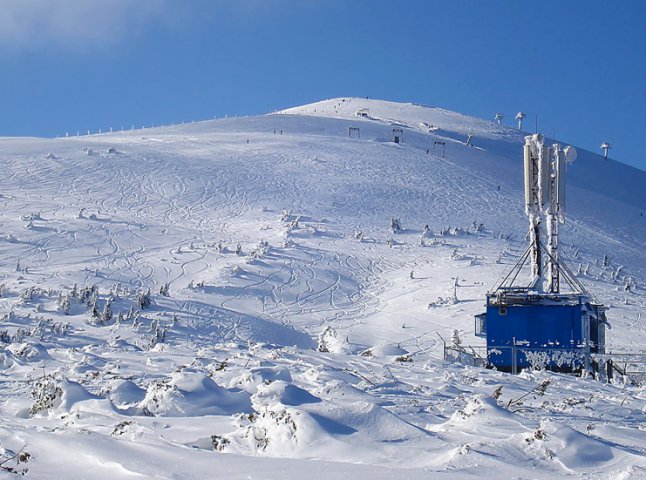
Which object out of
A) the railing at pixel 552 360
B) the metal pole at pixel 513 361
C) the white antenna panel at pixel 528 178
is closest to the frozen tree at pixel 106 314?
the railing at pixel 552 360

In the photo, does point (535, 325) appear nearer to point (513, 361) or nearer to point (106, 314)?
point (513, 361)

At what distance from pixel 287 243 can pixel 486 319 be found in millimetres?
13247

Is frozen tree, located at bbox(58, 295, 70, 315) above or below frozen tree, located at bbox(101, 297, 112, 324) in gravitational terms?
above

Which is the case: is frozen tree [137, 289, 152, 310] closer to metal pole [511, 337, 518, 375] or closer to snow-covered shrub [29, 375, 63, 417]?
metal pole [511, 337, 518, 375]

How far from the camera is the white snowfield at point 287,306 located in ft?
16.8

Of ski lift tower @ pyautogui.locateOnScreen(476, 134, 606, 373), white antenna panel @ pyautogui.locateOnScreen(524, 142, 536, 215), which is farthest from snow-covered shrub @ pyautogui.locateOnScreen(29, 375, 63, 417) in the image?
white antenna panel @ pyautogui.locateOnScreen(524, 142, 536, 215)

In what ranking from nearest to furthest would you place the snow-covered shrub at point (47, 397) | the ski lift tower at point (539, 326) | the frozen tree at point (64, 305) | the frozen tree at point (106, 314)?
the snow-covered shrub at point (47, 397) → the ski lift tower at point (539, 326) → the frozen tree at point (106, 314) → the frozen tree at point (64, 305)

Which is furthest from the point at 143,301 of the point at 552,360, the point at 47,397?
the point at 47,397

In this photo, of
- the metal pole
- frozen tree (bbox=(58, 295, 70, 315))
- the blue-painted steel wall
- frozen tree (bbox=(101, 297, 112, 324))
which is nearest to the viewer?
the metal pole

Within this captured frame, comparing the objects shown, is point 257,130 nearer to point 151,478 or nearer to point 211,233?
point 211,233

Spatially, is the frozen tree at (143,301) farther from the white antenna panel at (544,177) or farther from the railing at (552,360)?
the white antenna panel at (544,177)

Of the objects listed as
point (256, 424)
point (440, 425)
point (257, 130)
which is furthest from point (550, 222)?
point (257, 130)

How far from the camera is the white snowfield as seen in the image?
5125 mm

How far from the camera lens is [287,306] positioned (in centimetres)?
2172
